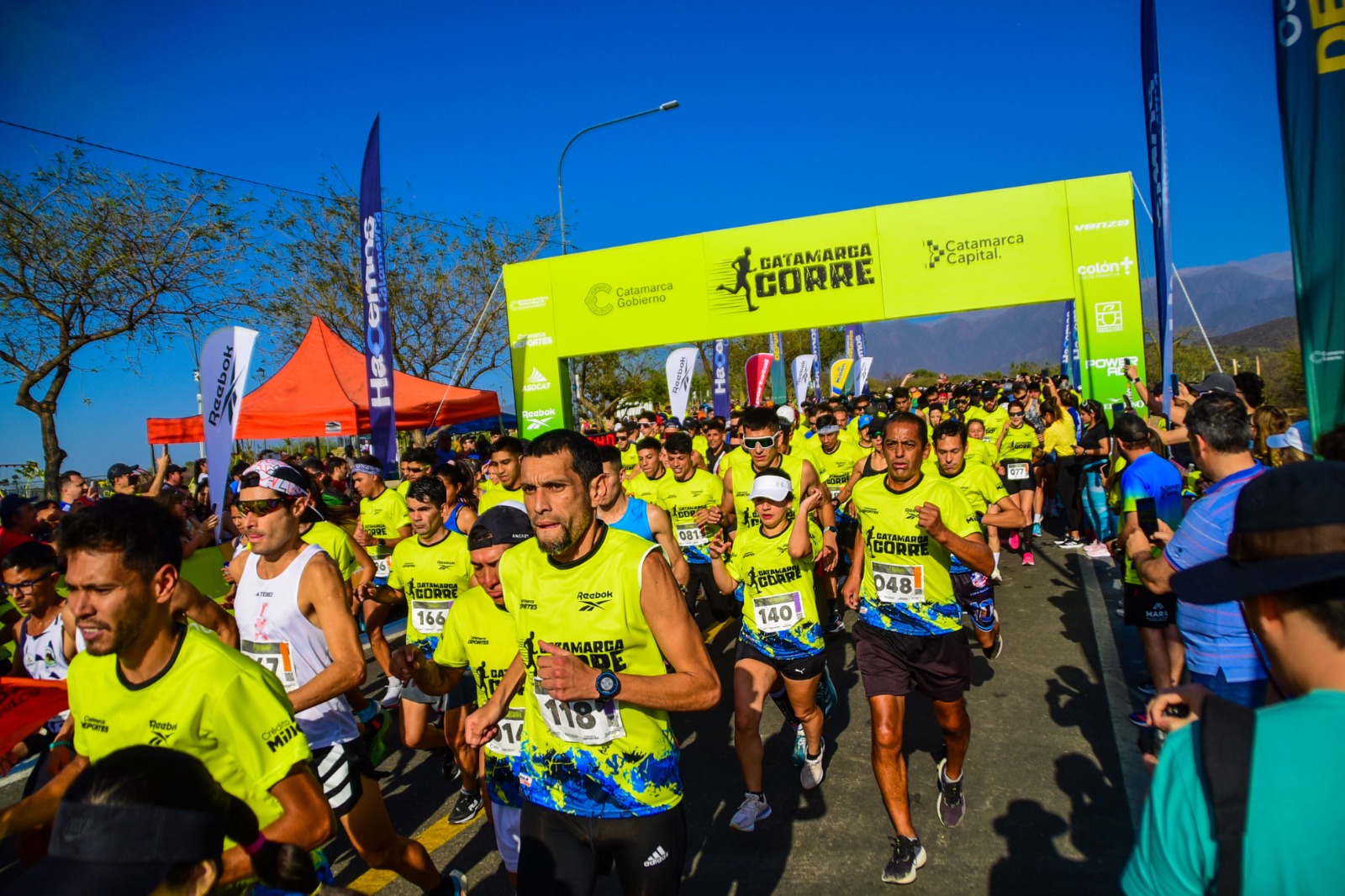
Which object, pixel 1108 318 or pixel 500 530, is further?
pixel 1108 318

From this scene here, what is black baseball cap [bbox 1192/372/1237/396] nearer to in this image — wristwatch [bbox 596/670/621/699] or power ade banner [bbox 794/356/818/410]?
wristwatch [bbox 596/670/621/699]

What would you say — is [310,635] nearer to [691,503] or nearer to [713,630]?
[691,503]

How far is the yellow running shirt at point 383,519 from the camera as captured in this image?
25.4 ft

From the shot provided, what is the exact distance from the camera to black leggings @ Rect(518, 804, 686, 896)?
2.59 metres

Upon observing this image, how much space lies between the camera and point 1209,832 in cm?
117

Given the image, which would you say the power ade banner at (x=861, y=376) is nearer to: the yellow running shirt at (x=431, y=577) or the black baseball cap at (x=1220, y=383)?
the black baseball cap at (x=1220, y=383)

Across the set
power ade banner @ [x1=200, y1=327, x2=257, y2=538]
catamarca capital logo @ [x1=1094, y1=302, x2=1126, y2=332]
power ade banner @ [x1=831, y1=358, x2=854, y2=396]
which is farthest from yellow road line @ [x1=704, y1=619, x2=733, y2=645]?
power ade banner @ [x1=831, y1=358, x2=854, y2=396]

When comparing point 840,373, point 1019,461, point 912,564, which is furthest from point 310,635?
point 840,373

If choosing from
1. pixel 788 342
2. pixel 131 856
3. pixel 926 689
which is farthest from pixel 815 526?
pixel 788 342

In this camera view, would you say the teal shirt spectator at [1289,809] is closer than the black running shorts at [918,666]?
Yes

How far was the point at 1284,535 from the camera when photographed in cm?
125

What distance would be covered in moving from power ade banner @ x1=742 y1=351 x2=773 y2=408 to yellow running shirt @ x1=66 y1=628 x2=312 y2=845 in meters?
14.9

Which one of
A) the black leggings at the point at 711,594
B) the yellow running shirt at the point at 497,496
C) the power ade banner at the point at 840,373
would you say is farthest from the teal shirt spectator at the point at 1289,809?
the power ade banner at the point at 840,373

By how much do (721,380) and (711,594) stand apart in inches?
512
